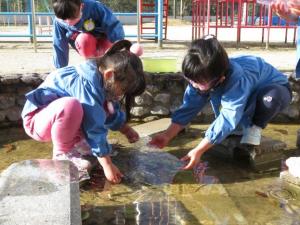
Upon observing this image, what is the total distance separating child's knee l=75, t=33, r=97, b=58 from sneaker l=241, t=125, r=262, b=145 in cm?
157

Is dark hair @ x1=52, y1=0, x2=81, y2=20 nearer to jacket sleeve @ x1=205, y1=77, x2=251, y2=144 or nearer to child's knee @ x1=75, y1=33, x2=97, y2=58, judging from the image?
child's knee @ x1=75, y1=33, x2=97, y2=58

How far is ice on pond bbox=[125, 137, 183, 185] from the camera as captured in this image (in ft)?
8.37

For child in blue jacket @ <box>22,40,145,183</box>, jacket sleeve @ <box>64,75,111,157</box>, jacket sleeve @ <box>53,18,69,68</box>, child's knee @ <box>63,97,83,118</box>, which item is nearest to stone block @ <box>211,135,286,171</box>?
child in blue jacket @ <box>22,40,145,183</box>

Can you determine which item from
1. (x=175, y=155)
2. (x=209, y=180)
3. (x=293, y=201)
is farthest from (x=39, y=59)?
(x=293, y=201)

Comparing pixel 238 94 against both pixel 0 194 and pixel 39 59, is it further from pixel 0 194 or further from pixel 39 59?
pixel 39 59

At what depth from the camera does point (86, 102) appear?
2.39m

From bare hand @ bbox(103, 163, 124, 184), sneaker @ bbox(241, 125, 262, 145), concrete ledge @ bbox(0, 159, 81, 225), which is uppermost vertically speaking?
concrete ledge @ bbox(0, 159, 81, 225)

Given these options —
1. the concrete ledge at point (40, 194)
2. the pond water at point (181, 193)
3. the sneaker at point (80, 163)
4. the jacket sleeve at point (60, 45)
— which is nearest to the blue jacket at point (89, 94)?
the sneaker at point (80, 163)

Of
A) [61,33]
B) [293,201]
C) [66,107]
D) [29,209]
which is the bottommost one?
[293,201]

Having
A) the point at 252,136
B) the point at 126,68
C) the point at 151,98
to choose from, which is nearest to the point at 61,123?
the point at 126,68

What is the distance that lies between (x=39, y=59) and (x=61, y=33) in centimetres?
246

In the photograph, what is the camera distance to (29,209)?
1574 millimetres

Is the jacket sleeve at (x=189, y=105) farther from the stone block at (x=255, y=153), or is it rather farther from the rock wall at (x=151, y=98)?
the rock wall at (x=151, y=98)

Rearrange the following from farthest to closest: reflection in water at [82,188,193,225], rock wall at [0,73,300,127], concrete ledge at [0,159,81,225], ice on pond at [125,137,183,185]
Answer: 1. rock wall at [0,73,300,127]
2. ice on pond at [125,137,183,185]
3. reflection in water at [82,188,193,225]
4. concrete ledge at [0,159,81,225]
